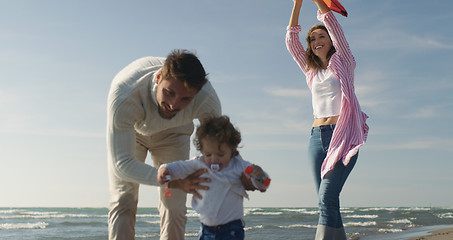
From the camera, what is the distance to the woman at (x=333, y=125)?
13.6 feet

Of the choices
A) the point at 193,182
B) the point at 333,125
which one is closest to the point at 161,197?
the point at 193,182

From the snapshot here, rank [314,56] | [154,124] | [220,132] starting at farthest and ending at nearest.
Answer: [314,56] → [154,124] → [220,132]

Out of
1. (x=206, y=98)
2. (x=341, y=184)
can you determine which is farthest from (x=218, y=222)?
(x=341, y=184)

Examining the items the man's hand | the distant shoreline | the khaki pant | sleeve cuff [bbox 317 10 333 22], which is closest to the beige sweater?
the man's hand

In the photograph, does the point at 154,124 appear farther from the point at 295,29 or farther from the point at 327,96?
the point at 295,29

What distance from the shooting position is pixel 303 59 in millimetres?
4695

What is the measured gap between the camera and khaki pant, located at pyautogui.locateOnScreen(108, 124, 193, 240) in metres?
3.92

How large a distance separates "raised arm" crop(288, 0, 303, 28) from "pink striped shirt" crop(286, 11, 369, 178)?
0.37m

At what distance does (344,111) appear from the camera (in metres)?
4.16

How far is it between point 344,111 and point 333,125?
157 millimetres

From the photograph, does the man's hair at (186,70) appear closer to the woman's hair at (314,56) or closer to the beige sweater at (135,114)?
the beige sweater at (135,114)

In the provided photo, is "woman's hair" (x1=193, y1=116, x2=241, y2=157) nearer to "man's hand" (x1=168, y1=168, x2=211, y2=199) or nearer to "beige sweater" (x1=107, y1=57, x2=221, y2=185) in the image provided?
"man's hand" (x1=168, y1=168, x2=211, y2=199)

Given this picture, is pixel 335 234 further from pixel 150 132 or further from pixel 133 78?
pixel 133 78

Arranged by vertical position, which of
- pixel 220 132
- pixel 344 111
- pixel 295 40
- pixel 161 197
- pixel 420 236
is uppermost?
pixel 295 40
